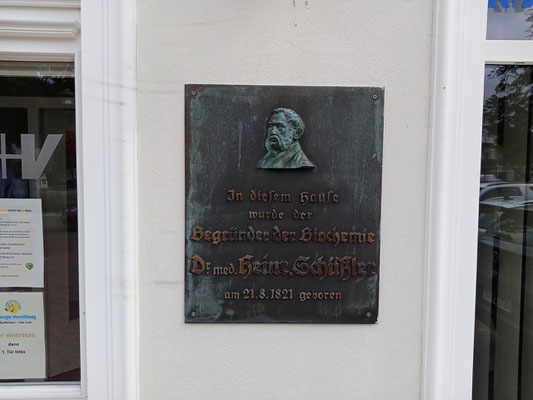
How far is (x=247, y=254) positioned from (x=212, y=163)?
0.54m

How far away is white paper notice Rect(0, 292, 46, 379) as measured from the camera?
197cm

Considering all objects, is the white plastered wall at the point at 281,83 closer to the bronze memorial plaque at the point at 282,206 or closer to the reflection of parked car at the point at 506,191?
the bronze memorial plaque at the point at 282,206

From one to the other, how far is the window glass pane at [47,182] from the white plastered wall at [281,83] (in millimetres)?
469

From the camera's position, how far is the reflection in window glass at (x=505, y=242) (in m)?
2.02

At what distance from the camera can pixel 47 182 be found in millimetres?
1968

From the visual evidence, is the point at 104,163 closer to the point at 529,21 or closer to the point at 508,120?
the point at 508,120

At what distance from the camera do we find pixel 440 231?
184cm

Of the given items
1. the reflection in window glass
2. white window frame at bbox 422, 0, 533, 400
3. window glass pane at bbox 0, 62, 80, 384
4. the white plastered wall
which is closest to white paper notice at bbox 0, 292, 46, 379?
window glass pane at bbox 0, 62, 80, 384

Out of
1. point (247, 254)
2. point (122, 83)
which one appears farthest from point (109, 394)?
point (122, 83)

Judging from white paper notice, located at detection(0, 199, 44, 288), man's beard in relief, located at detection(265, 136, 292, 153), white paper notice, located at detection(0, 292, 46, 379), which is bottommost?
white paper notice, located at detection(0, 292, 46, 379)

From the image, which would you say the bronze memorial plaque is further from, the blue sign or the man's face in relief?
the blue sign

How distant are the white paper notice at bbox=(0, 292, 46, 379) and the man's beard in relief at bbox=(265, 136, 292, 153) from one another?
5.24ft

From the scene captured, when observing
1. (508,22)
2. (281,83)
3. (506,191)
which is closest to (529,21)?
(508,22)

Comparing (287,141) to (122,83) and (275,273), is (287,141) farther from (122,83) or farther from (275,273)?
(122,83)
